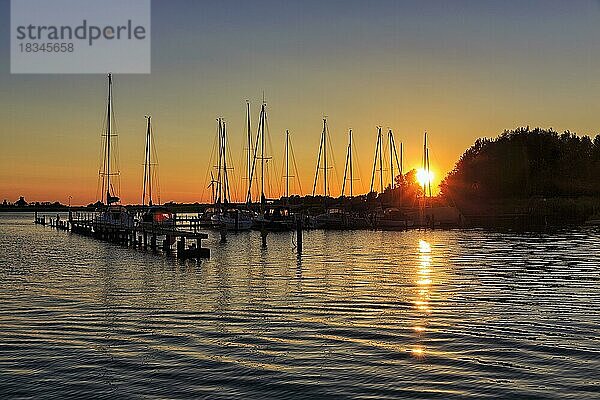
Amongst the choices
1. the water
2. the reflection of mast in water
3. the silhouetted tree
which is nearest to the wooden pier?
the water

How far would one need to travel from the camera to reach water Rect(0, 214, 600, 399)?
1477cm

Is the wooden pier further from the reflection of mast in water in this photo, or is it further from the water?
the reflection of mast in water

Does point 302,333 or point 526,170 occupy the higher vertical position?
point 526,170

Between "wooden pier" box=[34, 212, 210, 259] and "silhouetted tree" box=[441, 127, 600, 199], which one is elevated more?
"silhouetted tree" box=[441, 127, 600, 199]

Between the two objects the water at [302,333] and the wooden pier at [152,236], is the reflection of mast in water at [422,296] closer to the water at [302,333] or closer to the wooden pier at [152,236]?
the water at [302,333]

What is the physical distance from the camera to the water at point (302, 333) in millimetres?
14766

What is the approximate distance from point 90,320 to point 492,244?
147 ft

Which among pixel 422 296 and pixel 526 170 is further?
pixel 526 170

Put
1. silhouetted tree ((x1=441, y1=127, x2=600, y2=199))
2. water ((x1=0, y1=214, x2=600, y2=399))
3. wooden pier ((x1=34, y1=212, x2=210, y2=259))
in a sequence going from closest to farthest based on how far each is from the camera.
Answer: water ((x1=0, y1=214, x2=600, y2=399)) → wooden pier ((x1=34, y1=212, x2=210, y2=259)) → silhouetted tree ((x1=441, y1=127, x2=600, y2=199))

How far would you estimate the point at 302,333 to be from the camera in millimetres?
19797

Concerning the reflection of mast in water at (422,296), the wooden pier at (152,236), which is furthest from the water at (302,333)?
the wooden pier at (152,236)

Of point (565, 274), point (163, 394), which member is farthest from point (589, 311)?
point (163, 394)

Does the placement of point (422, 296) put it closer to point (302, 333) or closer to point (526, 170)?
point (302, 333)

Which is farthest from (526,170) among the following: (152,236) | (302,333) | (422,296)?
(302,333)
